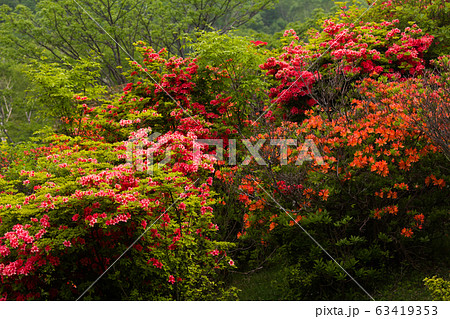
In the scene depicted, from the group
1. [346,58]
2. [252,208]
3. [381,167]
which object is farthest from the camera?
[346,58]

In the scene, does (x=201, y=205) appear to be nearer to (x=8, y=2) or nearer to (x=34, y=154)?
(x=34, y=154)

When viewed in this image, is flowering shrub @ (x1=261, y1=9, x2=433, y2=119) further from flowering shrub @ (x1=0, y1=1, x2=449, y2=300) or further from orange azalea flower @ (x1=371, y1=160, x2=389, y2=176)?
orange azalea flower @ (x1=371, y1=160, x2=389, y2=176)

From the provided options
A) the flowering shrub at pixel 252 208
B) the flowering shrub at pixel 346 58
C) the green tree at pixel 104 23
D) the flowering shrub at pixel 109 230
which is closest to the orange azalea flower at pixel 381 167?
the flowering shrub at pixel 252 208

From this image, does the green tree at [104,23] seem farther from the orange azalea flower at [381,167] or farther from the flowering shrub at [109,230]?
the orange azalea flower at [381,167]

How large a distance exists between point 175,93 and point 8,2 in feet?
85.7

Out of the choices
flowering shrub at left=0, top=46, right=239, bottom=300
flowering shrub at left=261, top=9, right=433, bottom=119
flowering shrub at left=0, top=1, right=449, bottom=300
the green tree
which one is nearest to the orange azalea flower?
flowering shrub at left=0, top=1, right=449, bottom=300

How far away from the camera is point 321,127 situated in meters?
4.94

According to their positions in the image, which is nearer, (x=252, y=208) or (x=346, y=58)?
(x=252, y=208)

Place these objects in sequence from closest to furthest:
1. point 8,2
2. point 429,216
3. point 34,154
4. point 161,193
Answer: point 161,193, point 429,216, point 34,154, point 8,2

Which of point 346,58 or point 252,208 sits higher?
point 346,58

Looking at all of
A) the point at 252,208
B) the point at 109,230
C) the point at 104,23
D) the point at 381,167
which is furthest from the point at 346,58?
the point at 104,23

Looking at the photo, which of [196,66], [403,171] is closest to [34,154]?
[196,66]

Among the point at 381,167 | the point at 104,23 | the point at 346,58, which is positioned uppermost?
the point at 104,23

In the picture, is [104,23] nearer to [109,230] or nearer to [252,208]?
[252,208]
